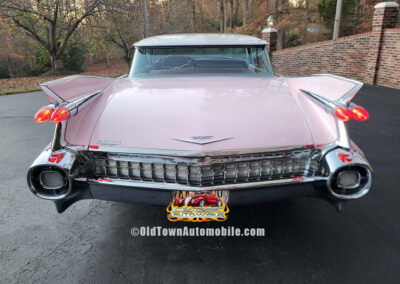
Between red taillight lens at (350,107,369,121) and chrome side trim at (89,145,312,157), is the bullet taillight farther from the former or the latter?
chrome side trim at (89,145,312,157)

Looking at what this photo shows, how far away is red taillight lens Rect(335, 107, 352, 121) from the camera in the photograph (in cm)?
202

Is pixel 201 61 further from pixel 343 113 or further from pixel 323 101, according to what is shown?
pixel 343 113

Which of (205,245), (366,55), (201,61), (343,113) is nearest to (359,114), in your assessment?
(343,113)

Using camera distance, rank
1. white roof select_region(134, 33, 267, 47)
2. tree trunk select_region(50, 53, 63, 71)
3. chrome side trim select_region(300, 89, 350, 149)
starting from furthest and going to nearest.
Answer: tree trunk select_region(50, 53, 63, 71) → white roof select_region(134, 33, 267, 47) → chrome side trim select_region(300, 89, 350, 149)

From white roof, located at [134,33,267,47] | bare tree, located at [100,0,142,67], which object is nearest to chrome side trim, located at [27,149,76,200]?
white roof, located at [134,33,267,47]

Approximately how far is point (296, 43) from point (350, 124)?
20.0m

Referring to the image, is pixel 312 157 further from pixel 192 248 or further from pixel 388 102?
pixel 388 102

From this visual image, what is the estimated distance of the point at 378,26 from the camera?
380 inches

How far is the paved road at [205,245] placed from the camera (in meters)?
2.15

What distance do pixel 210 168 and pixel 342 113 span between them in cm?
98

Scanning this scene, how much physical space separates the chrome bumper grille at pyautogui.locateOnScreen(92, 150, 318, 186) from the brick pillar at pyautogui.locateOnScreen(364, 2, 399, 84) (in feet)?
32.2

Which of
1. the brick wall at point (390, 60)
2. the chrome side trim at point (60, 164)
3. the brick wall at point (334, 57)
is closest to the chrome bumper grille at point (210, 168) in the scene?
the chrome side trim at point (60, 164)

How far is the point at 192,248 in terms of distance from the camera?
7.95 ft

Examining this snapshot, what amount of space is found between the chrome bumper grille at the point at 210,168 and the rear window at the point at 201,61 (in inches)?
57.9
